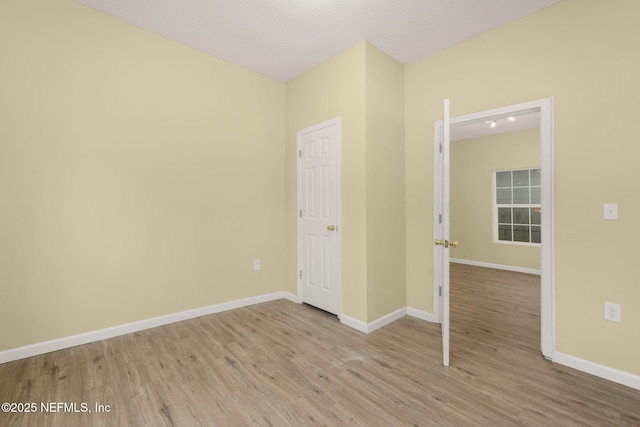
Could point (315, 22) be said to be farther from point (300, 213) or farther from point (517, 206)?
point (517, 206)

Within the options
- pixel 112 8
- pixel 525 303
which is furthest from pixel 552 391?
pixel 112 8

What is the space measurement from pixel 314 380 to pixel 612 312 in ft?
7.13

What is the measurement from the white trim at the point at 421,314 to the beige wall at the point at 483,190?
3727 mm

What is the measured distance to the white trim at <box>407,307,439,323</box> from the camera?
3.07 meters

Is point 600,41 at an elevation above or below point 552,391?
above

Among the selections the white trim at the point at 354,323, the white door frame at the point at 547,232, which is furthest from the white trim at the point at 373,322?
the white door frame at the point at 547,232

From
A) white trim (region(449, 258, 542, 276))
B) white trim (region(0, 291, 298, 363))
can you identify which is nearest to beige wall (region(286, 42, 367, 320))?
white trim (region(0, 291, 298, 363))

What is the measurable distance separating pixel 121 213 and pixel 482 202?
6.44 metres

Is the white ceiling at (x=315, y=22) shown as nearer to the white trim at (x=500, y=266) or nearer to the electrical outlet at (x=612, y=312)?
the electrical outlet at (x=612, y=312)

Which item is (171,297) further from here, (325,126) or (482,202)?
(482,202)

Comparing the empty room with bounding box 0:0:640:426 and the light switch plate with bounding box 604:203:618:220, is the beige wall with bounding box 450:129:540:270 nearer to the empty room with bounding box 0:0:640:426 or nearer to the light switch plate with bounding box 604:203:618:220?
the empty room with bounding box 0:0:640:426

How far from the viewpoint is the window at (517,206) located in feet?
18.7

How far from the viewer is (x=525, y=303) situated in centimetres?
368

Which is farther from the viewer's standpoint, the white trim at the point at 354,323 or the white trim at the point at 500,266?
the white trim at the point at 500,266
